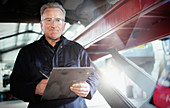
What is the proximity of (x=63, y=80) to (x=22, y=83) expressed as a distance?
0.37m

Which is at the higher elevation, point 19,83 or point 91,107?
point 19,83

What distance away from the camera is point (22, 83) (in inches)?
49.4

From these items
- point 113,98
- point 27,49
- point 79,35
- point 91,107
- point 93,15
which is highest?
point 93,15

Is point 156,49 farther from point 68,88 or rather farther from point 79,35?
point 68,88

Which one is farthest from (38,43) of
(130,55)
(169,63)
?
(130,55)

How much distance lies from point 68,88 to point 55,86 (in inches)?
4.6

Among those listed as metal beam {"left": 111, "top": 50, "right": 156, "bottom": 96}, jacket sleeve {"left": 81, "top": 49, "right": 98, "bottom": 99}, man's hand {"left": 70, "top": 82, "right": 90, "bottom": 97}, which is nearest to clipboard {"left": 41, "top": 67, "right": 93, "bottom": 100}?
man's hand {"left": 70, "top": 82, "right": 90, "bottom": 97}

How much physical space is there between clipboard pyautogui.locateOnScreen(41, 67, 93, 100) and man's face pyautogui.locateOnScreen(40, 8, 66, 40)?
44cm

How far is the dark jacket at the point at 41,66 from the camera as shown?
4.09 feet

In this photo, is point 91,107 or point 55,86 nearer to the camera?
point 55,86

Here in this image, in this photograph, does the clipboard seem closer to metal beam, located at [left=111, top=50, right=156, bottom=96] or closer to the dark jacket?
the dark jacket

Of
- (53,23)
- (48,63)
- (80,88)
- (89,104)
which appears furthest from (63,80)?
(89,104)

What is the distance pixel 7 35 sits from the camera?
6000 millimetres

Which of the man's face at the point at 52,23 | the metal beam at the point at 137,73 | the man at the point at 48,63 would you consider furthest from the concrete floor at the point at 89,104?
the man's face at the point at 52,23
